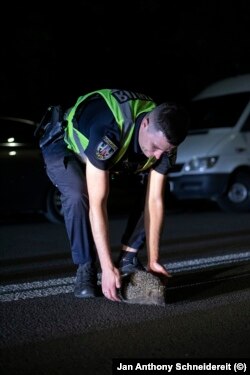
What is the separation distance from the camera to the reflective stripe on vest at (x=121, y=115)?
405cm

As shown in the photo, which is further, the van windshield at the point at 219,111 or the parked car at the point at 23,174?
the van windshield at the point at 219,111

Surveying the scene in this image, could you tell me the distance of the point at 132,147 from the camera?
4.14 meters

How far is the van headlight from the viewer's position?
1017cm

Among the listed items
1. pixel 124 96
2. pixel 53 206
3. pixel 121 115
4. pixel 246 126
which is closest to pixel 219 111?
pixel 246 126

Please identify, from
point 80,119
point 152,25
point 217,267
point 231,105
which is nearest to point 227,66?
point 152,25

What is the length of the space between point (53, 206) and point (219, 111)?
10.7 feet

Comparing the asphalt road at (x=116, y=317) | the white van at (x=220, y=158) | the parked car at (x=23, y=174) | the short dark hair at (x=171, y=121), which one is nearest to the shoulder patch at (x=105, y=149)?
the short dark hair at (x=171, y=121)

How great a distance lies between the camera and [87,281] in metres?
4.47

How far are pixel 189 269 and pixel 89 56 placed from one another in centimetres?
962

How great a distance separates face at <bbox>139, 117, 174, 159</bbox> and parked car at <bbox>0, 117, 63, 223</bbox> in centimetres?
500

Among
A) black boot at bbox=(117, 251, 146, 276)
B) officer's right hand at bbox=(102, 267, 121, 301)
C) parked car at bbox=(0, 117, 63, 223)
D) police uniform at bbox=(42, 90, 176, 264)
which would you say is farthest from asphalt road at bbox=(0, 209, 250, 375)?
parked car at bbox=(0, 117, 63, 223)

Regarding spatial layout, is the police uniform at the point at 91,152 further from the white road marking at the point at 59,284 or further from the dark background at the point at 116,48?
the dark background at the point at 116,48

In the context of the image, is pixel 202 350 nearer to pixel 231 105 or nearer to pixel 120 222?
pixel 120 222

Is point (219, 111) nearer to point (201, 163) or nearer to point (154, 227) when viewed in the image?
point (201, 163)
